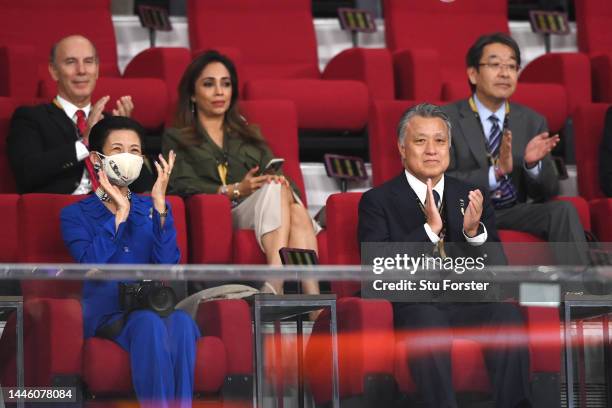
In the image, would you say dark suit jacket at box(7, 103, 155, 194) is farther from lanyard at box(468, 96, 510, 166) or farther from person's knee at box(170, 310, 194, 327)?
person's knee at box(170, 310, 194, 327)

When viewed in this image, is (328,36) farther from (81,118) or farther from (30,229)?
(30,229)

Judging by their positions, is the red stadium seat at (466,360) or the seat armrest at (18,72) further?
the seat armrest at (18,72)

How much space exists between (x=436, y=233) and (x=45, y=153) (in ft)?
2.50

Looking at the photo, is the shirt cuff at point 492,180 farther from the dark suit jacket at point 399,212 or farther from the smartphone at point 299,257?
the smartphone at point 299,257

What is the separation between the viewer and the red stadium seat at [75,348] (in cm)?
149

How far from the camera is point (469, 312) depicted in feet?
5.15

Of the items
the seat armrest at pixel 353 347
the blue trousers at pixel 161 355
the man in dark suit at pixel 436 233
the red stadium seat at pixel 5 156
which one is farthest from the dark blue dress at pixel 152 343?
the red stadium seat at pixel 5 156

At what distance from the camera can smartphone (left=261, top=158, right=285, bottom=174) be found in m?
2.38

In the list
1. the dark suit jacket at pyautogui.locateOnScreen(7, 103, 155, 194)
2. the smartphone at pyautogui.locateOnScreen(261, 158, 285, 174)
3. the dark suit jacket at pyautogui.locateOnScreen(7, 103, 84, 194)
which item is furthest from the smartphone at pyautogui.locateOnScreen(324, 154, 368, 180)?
the dark suit jacket at pyautogui.locateOnScreen(7, 103, 84, 194)

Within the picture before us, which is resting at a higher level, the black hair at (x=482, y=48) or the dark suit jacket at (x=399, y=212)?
the black hair at (x=482, y=48)

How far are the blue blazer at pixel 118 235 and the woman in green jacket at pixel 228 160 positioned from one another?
0.34 m

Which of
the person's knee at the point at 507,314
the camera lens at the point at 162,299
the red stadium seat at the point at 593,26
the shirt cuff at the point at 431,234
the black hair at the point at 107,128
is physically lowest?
the person's knee at the point at 507,314

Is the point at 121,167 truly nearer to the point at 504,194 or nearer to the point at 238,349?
the point at 238,349

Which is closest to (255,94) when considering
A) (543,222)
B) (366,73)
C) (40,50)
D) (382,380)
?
(366,73)
